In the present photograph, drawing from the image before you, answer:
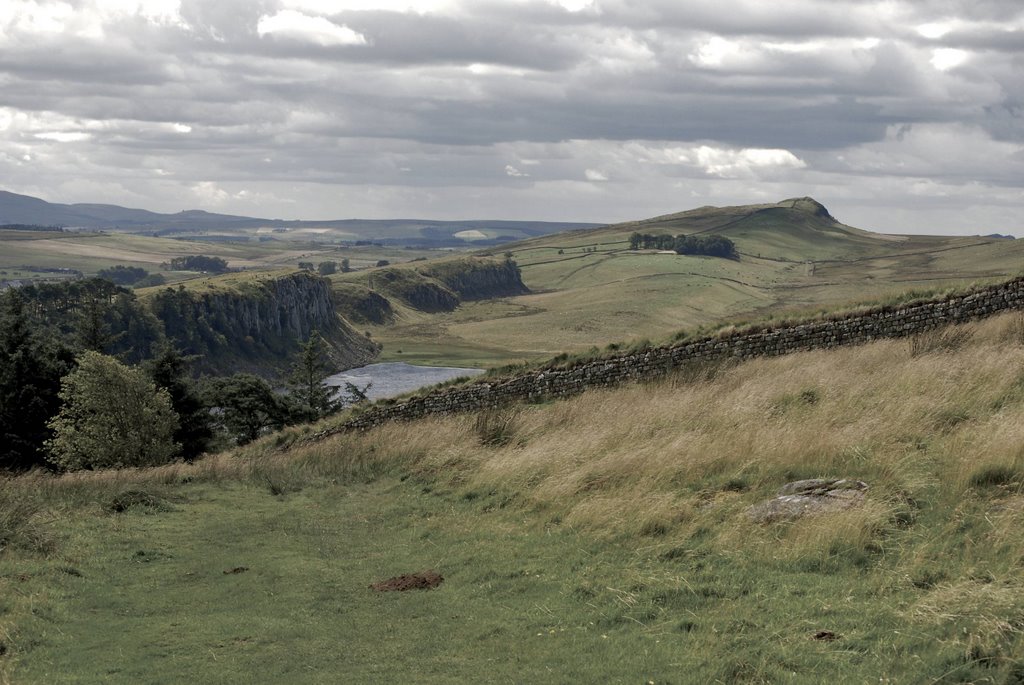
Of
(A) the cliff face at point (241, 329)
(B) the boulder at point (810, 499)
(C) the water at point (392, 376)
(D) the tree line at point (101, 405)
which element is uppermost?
(B) the boulder at point (810, 499)

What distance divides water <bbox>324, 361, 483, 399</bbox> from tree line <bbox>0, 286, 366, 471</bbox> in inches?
2457

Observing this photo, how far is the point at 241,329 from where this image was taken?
17938 cm

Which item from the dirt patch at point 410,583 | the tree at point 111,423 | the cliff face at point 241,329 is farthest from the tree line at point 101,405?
the cliff face at point 241,329

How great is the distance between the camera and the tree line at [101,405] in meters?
33.3

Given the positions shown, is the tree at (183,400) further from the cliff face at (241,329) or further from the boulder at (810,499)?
the cliff face at (241,329)

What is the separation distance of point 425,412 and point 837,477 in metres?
21.0

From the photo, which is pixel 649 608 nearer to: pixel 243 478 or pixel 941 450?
pixel 941 450

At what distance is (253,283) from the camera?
19662cm

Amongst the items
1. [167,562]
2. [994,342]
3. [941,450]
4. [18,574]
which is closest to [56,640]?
[18,574]

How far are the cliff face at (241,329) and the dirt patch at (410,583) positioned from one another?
14576 centimetres

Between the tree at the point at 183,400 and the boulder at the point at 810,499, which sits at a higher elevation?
the boulder at the point at 810,499

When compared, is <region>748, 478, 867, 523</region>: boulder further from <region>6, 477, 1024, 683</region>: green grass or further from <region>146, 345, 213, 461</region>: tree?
<region>146, 345, 213, 461</region>: tree

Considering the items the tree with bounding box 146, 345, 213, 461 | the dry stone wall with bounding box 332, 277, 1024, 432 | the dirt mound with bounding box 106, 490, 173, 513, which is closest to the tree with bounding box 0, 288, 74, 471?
the tree with bounding box 146, 345, 213, 461

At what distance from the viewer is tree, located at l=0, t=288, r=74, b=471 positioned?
40.6m
